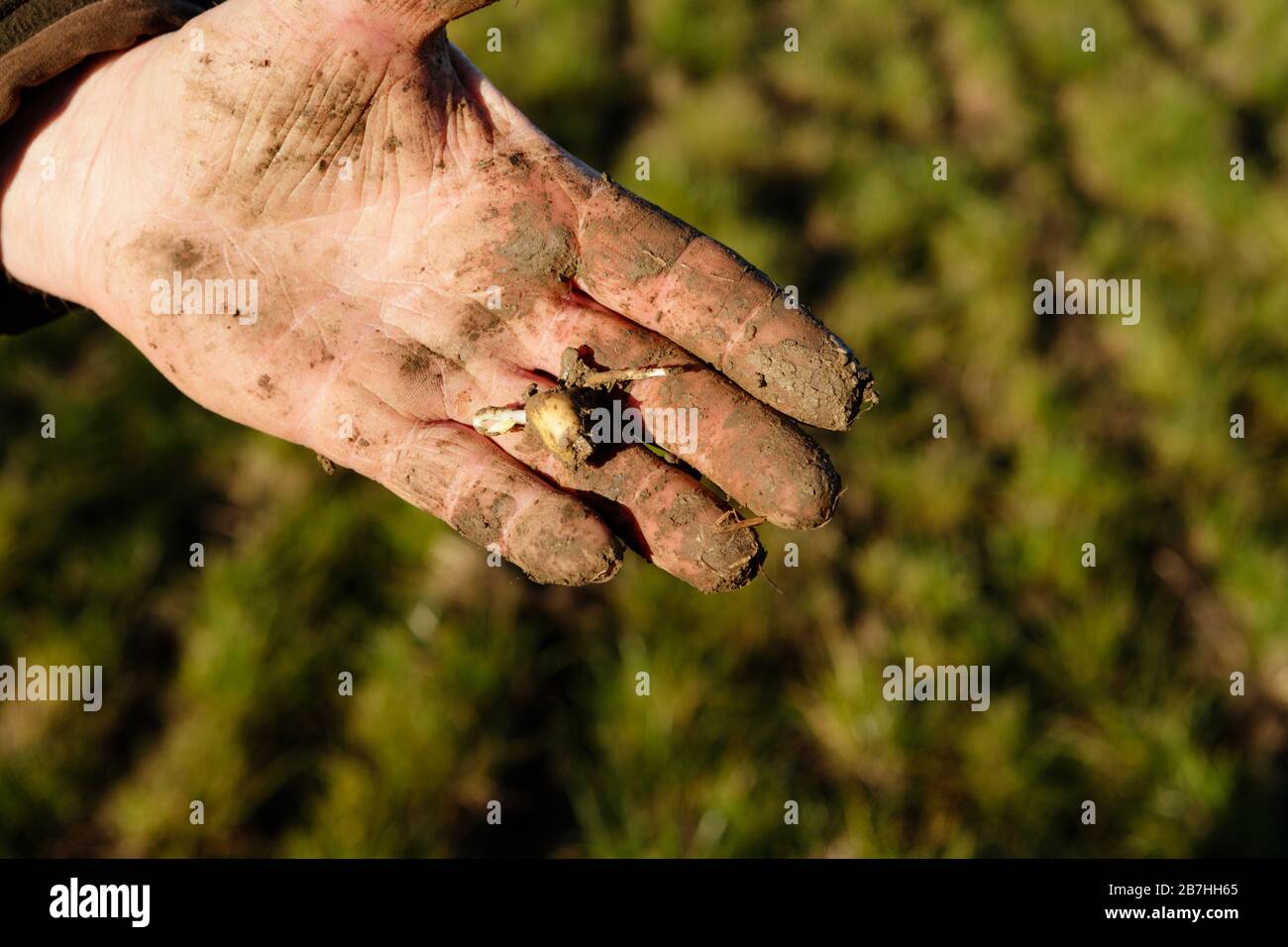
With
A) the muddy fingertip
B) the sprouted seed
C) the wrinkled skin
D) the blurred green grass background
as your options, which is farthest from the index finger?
the blurred green grass background

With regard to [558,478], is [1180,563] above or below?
below

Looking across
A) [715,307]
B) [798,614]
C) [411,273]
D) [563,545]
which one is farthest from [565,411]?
[798,614]

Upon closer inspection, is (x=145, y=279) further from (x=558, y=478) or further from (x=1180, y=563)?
(x=1180, y=563)

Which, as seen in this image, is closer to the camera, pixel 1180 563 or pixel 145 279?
pixel 145 279

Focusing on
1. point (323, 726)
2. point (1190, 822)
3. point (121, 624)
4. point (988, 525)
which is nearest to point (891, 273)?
point (988, 525)

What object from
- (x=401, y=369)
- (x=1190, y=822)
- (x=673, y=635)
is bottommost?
(x=1190, y=822)

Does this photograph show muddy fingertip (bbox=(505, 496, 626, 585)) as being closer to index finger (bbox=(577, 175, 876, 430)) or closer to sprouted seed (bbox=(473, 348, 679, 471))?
sprouted seed (bbox=(473, 348, 679, 471))
